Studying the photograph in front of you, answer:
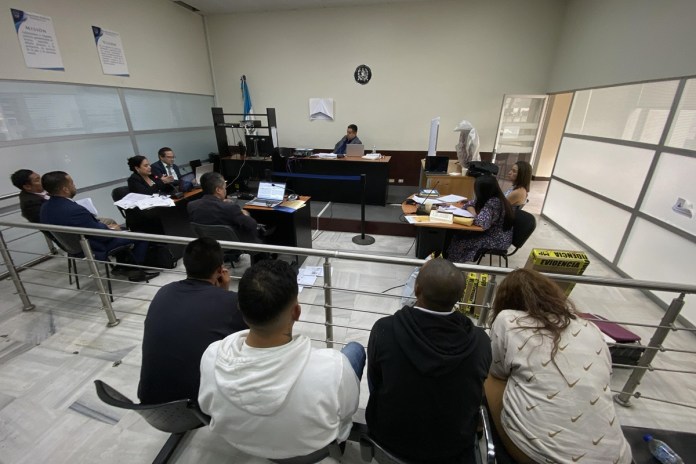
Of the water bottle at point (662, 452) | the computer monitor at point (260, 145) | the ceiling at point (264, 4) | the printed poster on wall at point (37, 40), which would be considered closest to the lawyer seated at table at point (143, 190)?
the printed poster on wall at point (37, 40)

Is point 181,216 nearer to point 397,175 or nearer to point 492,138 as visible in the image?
point 397,175

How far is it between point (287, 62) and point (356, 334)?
6.28 m

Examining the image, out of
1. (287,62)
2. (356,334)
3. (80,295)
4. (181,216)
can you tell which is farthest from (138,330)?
(287,62)

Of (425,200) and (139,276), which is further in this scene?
(425,200)

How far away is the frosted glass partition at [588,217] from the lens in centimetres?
360

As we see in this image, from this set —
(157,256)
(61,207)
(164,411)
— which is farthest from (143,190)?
(164,411)

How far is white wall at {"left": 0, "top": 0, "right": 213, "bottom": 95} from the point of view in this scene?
3354 millimetres

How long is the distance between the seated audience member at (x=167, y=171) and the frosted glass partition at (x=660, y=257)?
556cm

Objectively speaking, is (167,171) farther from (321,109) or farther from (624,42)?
(624,42)

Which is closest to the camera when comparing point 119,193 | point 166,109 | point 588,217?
point 119,193

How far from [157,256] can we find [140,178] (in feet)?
3.65

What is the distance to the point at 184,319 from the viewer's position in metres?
1.18

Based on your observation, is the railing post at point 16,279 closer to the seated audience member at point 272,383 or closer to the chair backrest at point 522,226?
the seated audience member at point 272,383

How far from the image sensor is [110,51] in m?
4.37
